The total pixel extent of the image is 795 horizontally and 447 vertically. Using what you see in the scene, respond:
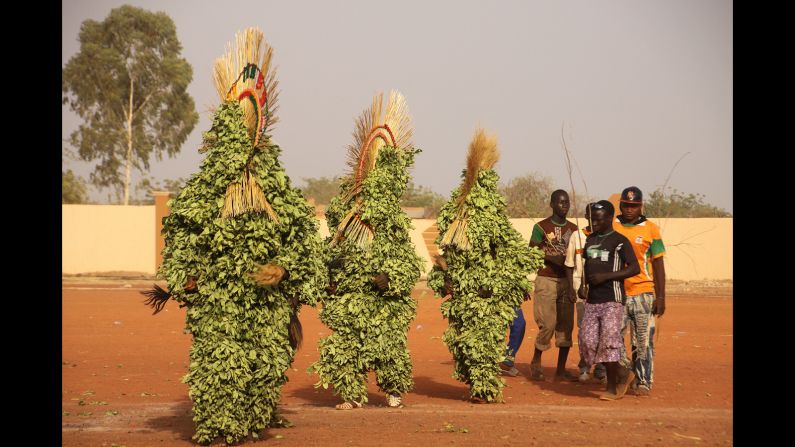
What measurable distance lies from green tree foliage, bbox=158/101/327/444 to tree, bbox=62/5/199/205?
41.0 metres

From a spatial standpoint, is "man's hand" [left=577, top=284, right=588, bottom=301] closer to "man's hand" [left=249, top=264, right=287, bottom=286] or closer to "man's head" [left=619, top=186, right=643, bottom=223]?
"man's head" [left=619, top=186, right=643, bottom=223]

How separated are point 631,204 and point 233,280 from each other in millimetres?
5109

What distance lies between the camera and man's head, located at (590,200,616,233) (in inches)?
396

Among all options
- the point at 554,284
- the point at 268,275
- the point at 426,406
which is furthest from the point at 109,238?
the point at 268,275

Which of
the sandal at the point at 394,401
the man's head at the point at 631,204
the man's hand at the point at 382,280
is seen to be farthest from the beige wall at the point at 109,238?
the man's hand at the point at 382,280

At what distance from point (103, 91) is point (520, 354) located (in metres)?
38.5

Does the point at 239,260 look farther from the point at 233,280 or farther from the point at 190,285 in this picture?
the point at 190,285

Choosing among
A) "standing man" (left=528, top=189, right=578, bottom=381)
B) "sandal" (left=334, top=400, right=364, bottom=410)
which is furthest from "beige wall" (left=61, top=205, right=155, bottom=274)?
"sandal" (left=334, top=400, right=364, bottom=410)

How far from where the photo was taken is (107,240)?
36250 millimetres

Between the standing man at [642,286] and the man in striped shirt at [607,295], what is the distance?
232mm

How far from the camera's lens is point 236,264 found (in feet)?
25.1
